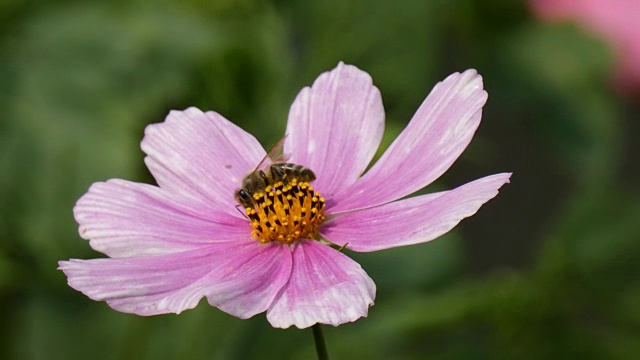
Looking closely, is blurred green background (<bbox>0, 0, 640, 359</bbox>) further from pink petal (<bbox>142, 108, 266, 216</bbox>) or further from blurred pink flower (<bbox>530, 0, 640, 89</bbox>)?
pink petal (<bbox>142, 108, 266, 216</bbox>)

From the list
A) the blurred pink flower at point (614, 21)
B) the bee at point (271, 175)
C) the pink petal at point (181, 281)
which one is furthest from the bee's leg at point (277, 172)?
the blurred pink flower at point (614, 21)

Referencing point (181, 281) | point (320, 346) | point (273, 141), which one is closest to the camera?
point (320, 346)

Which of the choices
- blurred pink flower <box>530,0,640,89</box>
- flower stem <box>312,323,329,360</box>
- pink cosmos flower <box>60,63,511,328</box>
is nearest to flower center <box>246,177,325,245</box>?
pink cosmos flower <box>60,63,511,328</box>

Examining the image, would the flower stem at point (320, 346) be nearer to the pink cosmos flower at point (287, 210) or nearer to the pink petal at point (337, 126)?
the pink cosmos flower at point (287, 210)

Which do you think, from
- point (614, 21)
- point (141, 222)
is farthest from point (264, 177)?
point (614, 21)

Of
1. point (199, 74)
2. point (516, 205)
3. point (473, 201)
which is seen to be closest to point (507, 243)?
point (516, 205)

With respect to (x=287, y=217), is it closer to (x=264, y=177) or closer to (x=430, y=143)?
(x=264, y=177)

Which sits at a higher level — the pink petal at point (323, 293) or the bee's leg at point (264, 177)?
the bee's leg at point (264, 177)

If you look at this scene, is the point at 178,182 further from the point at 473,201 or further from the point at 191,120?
the point at 473,201
